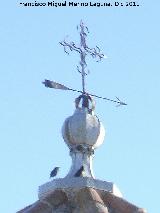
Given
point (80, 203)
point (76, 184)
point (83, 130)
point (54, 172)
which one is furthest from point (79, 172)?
point (83, 130)

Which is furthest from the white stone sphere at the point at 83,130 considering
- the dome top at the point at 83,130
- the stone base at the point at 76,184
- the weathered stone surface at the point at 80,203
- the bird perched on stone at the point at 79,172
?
the weathered stone surface at the point at 80,203

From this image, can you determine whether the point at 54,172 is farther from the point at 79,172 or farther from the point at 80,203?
the point at 80,203

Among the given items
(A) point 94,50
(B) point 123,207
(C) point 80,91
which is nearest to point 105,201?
(B) point 123,207

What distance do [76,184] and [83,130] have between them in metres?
1.42

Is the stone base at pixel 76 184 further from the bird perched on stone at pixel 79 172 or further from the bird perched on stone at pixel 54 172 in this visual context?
the bird perched on stone at pixel 54 172

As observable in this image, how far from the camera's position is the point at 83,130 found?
1877cm

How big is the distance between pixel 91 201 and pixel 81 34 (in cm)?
516

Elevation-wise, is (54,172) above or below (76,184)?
above

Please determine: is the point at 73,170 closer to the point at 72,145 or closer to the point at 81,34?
the point at 72,145

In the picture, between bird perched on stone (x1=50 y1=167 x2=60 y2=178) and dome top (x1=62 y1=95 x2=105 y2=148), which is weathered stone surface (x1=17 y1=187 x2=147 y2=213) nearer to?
bird perched on stone (x1=50 y1=167 x2=60 y2=178)

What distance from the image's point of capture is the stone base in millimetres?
18116

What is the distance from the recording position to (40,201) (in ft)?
59.3

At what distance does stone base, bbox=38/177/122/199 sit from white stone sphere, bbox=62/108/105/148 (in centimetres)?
109

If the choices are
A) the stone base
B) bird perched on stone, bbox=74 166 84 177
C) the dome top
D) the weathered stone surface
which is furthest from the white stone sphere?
the weathered stone surface
